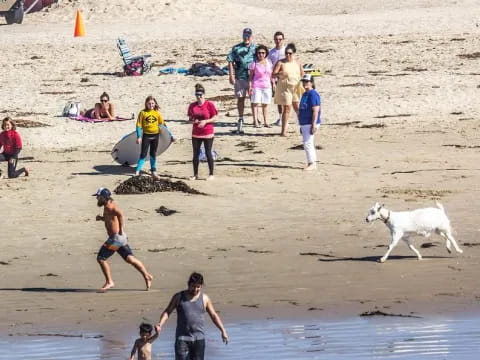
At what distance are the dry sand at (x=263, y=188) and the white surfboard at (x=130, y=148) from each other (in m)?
0.28

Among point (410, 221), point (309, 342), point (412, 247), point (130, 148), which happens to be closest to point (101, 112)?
point (130, 148)

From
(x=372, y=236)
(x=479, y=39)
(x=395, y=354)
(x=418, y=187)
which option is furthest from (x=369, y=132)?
(x=395, y=354)

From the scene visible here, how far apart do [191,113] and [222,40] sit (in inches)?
704

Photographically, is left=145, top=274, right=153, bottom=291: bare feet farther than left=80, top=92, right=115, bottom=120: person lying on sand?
No

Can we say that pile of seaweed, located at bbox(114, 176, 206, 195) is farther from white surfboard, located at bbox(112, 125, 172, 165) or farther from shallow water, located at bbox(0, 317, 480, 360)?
shallow water, located at bbox(0, 317, 480, 360)

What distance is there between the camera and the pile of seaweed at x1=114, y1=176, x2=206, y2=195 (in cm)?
Result: 2086

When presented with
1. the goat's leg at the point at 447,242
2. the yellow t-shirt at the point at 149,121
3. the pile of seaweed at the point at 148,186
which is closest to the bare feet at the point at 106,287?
the goat's leg at the point at 447,242

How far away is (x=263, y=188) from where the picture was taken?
21.4m

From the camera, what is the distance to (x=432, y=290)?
618 inches

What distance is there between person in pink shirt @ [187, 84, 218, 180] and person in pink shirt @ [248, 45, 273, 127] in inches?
164

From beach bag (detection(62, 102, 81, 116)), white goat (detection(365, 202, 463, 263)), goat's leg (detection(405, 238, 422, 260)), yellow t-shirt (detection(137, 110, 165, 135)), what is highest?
yellow t-shirt (detection(137, 110, 165, 135))

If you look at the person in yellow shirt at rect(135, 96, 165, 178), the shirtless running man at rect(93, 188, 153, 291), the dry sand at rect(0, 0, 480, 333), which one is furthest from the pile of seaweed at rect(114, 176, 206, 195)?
the shirtless running man at rect(93, 188, 153, 291)

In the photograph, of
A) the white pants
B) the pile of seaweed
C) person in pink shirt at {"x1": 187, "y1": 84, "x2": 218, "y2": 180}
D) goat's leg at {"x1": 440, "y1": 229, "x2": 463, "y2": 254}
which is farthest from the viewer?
the white pants

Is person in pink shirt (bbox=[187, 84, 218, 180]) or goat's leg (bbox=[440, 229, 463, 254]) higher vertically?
person in pink shirt (bbox=[187, 84, 218, 180])
